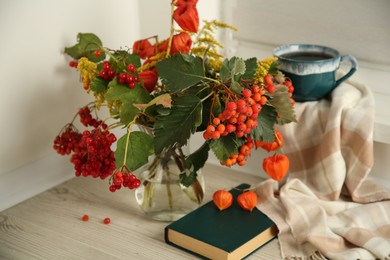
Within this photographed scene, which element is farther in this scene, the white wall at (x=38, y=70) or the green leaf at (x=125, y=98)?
the white wall at (x=38, y=70)

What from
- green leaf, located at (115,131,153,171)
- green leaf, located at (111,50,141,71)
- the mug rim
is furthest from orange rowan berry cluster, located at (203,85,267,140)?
the mug rim

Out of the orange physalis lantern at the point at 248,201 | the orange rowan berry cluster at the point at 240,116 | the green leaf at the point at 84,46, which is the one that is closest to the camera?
the orange rowan berry cluster at the point at 240,116

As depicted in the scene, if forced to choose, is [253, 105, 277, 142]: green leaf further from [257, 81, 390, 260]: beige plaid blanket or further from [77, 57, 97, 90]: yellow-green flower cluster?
[77, 57, 97, 90]: yellow-green flower cluster

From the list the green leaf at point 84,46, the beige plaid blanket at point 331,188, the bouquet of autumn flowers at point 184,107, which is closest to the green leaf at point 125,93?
the bouquet of autumn flowers at point 184,107

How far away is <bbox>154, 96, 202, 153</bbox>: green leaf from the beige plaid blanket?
31 cm

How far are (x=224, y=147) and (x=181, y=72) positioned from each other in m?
0.16

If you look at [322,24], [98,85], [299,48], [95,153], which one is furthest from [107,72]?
[322,24]

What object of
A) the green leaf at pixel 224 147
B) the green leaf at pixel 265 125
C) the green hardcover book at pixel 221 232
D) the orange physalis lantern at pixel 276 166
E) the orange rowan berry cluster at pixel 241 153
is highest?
the green leaf at pixel 265 125

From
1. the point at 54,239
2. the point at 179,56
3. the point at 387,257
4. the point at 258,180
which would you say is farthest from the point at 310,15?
the point at 54,239

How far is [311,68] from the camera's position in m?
1.45

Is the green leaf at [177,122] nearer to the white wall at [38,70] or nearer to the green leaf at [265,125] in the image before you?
the green leaf at [265,125]

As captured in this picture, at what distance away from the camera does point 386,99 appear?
1.58 m

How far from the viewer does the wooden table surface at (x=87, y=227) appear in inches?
51.4

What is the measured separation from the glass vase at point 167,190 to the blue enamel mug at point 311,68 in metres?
0.32
